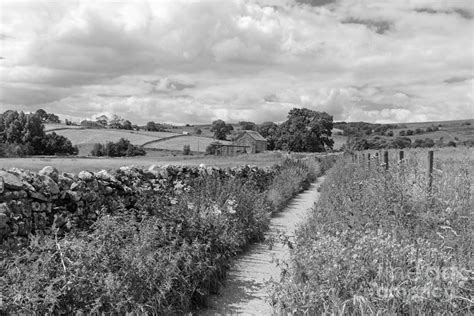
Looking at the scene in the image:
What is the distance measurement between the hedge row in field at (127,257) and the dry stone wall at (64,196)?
28 mm

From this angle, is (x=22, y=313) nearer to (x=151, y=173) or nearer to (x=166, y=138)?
Result: (x=151, y=173)

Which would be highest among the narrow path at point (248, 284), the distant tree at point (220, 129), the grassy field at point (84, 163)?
the distant tree at point (220, 129)

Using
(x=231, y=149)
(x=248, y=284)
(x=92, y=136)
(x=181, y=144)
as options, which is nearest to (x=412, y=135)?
(x=231, y=149)

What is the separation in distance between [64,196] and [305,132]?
82047mm

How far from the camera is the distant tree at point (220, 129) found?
4387 inches

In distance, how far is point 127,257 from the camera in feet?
15.0

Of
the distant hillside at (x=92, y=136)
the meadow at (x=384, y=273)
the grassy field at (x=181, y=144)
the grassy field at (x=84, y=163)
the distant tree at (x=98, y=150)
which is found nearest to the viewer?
the meadow at (x=384, y=273)

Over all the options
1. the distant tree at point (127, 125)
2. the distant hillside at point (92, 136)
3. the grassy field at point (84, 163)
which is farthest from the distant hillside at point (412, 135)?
the distant tree at point (127, 125)

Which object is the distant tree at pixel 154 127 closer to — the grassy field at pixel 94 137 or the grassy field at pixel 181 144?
the grassy field at pixel 94 137

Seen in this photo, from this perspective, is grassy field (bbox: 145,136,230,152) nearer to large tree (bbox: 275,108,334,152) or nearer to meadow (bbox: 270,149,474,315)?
large tree (bbox: 275,108,334,152)

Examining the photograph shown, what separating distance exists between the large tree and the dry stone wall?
78.0 meters

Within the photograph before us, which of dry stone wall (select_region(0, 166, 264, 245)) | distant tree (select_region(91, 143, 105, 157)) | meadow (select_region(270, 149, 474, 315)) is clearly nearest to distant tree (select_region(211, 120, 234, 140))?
distant tree (select_region(91, 143, 105, 157))

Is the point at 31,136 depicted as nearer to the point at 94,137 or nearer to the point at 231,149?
the point at 94,137

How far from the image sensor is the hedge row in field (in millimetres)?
A: 3961
